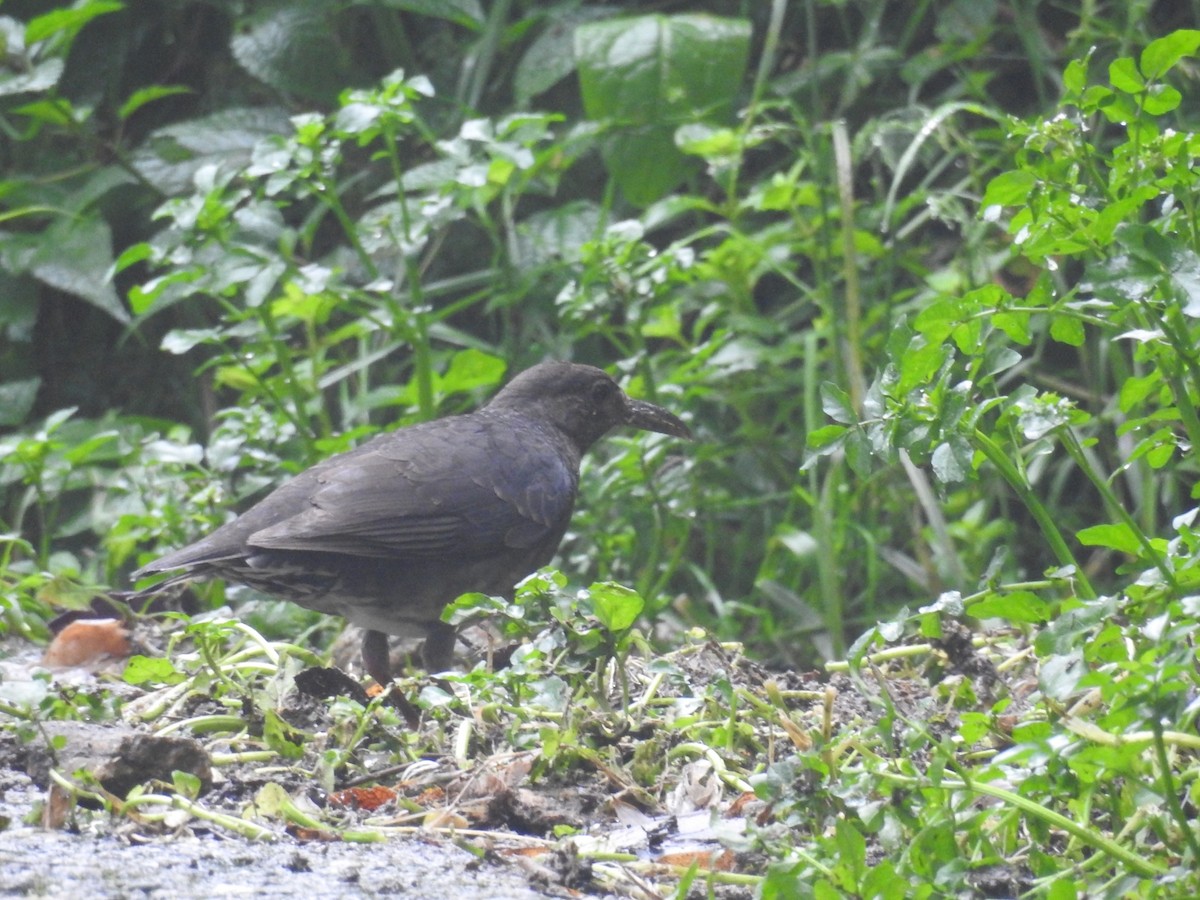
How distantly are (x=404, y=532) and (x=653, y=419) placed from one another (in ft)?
3.59

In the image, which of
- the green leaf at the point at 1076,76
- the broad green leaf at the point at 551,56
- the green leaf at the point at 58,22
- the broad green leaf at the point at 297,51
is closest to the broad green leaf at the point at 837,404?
the green leaf at the point at 1076,76

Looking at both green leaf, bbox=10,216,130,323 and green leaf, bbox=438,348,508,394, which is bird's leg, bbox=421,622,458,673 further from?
green leaf, bbox=10,216,130,323

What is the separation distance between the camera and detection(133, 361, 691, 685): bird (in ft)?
13.5

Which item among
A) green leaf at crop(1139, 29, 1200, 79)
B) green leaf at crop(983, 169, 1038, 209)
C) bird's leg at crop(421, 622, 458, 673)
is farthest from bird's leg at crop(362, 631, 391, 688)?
green leaf at crop(1139, 29, 1200, 79)

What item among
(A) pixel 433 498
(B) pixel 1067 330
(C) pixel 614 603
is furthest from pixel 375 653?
(B) pixel 1067 330

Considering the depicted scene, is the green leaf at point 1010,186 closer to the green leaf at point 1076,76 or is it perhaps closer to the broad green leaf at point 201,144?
the green leaf at point 1076,76

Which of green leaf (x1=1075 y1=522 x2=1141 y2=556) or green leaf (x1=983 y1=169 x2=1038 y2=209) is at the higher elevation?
green leaf (x1=983 y1=169 x2=1038 y2=209)

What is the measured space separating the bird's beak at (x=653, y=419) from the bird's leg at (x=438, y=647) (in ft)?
3.70

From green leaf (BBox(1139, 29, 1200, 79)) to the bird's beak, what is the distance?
110 inches

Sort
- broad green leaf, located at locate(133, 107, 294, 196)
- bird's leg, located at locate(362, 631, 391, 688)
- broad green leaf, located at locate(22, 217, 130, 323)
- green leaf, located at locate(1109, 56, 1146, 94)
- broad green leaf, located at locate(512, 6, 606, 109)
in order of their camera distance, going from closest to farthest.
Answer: green leaf, located at locate(1109, 56, 1146, 94) < bird's leg, located at locate(362, 631, 391, 688) < broad green leaf, located at locate(22, 217, 130, 323) < broad green leaf, located at locate(512, 6, 606, 109) < broad green leaf, located at locate(133, 107, 294, 196)

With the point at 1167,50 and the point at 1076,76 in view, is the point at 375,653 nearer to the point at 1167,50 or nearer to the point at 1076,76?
the point at 1076,76

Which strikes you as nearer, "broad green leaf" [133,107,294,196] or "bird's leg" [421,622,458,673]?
"bird's leg" [421,622,458,673]

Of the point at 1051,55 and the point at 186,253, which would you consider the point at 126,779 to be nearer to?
the point at 186,253

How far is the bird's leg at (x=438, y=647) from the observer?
13.8 feet
